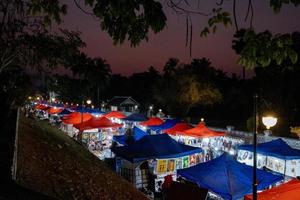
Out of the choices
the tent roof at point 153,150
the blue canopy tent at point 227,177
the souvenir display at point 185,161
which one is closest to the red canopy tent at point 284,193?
the blue canopy tent at point 227,177

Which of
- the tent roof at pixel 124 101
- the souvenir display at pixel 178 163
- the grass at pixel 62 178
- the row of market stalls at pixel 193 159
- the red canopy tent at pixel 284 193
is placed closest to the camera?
the grass at pixel 62 178

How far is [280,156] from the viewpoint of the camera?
1533 cm

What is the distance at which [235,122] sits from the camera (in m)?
51.1

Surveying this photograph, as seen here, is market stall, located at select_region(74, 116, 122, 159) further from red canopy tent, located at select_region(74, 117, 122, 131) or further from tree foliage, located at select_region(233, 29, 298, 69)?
tree foliage, located at select_region(233, 29, 298, 69)

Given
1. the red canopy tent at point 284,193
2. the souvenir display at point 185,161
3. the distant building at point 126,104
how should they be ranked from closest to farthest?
the red canopy tent at point 284,193 < the souvenir display at point 185,161 < the distant building at point 126,104

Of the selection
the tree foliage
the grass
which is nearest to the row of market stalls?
the grass

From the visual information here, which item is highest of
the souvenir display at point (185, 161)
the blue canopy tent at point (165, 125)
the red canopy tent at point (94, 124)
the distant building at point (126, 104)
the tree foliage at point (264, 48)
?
the tree foliage at point (264, 48)

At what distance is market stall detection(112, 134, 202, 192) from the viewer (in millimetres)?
14602

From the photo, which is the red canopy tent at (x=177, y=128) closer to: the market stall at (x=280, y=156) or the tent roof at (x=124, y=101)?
the market stall at (x=280, y=156)

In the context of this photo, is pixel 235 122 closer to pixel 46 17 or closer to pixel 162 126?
pixel 162 126

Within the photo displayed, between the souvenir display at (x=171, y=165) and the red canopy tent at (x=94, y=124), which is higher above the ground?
the red canopy tent at (x=94, y=124)

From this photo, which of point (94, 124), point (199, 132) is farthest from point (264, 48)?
point (94, 124)

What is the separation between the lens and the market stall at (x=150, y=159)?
1460 cm

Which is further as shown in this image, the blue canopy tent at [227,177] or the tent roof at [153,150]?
the tent roof at [153,150]
